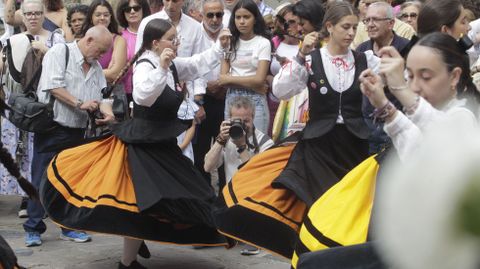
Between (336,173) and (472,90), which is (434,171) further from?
(336,173)

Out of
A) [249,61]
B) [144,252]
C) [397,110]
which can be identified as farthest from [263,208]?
[249,61]

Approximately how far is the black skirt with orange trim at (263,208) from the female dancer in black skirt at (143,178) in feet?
1.34

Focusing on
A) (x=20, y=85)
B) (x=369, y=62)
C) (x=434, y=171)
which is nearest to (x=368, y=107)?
(x=369, y=62)

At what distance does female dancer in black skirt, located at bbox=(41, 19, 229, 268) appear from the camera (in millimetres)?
4789

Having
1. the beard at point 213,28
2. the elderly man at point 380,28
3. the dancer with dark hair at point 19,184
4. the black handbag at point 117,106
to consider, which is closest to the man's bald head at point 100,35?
the black handbag at point 117,106

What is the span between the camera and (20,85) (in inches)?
247

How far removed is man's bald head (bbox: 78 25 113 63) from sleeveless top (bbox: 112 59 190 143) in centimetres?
84

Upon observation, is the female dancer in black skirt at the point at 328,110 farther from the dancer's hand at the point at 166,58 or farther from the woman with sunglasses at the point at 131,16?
the woman with sunglasses at the point at 131,16

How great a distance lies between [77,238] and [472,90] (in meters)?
3.70

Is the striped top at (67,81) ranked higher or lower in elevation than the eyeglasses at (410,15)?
lower

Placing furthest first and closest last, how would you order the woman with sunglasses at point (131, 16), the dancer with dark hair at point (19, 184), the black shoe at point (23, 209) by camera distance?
the woman with sunglasses at point (131, 16)
the black shoe at point (23, 209)
the dancer with dark hair at point (19, 184)

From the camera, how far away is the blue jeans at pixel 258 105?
637 centimetres

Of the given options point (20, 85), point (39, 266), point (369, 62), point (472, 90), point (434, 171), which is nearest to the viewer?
point (434, 171)

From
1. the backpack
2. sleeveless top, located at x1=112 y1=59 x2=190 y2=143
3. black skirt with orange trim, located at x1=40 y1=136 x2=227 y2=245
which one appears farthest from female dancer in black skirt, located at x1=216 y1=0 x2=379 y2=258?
the backpack
